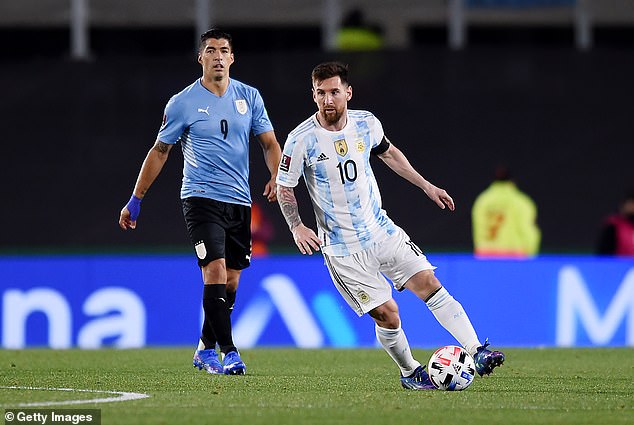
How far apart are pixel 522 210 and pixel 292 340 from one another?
3.24 meters

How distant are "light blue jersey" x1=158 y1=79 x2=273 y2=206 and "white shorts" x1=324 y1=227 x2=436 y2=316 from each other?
1161 millimetres

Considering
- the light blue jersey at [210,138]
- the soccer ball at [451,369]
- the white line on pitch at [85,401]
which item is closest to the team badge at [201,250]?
the light blue jersey at [210,138]

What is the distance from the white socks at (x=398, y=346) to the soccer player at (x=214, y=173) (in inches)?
47.4

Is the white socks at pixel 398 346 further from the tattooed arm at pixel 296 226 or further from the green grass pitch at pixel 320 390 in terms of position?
the tattooed arm at pixel 296 226

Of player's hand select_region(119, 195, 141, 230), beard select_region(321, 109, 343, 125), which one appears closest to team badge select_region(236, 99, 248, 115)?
player's hand select_region(119, 195, 141, 230)

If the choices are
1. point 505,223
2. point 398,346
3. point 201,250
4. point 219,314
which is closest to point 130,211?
point 201,250

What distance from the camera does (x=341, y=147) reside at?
328 inches

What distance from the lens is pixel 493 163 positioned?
17391mm

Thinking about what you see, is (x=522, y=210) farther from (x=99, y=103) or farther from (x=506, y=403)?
(x=506, y=403)

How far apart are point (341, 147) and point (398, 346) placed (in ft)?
4.04

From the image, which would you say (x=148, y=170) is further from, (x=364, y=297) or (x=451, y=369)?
(x=451, y=369)

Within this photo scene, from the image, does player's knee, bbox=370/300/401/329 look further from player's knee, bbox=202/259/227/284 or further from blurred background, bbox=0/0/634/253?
blurred background, bbox=0/0/634/253

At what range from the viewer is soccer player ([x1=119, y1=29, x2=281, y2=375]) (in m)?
8.98

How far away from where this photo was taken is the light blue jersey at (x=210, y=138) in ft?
29.8
